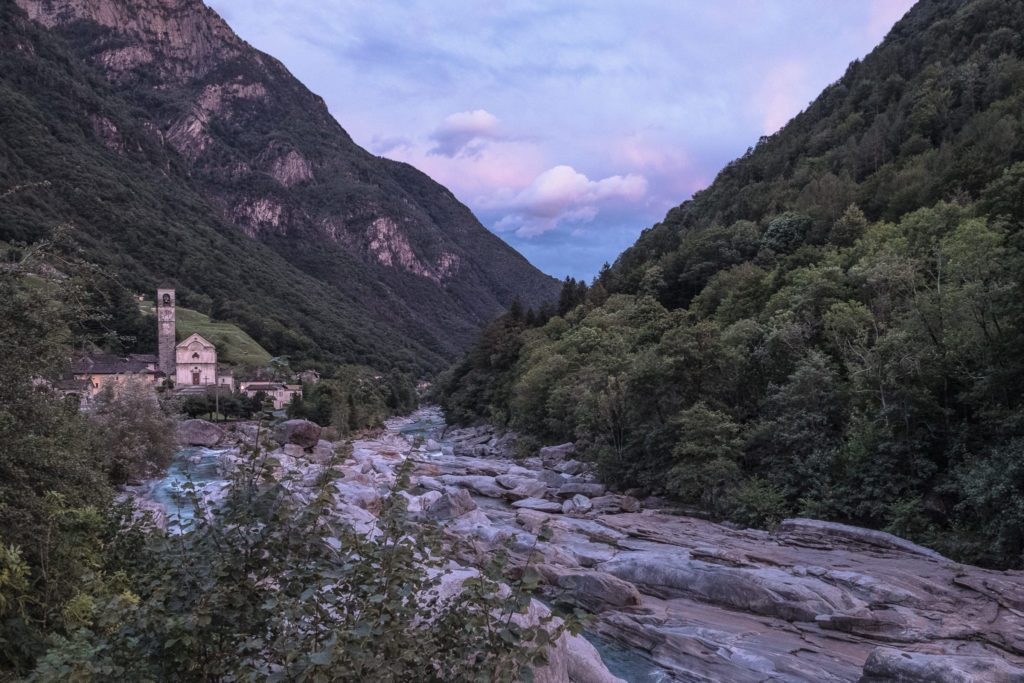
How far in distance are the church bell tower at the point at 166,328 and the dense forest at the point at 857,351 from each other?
5768 cm

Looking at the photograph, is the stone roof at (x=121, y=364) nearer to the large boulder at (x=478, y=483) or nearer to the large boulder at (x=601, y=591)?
the large boulder at (x=478, y=483)

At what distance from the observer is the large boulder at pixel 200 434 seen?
54188 mm

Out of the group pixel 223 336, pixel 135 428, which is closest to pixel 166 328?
pixel 223 336

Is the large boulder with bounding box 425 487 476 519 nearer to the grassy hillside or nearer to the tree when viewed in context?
the tree

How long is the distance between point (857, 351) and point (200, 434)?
50140mm

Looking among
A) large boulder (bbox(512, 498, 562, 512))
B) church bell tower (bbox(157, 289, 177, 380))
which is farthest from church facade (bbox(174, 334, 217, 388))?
large boulder (bbox(512, 498, 562, 512))

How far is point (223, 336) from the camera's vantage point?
12181 cm

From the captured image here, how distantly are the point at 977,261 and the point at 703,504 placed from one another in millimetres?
16574

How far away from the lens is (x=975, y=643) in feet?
52.7

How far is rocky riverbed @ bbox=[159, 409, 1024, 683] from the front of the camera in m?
14.7

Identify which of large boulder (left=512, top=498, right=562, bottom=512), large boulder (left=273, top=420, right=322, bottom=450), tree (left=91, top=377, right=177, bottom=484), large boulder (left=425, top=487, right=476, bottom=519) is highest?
tree (left=91, top=377, right=177, bottom=484)

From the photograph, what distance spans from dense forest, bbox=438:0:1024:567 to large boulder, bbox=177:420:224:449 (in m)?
27.7

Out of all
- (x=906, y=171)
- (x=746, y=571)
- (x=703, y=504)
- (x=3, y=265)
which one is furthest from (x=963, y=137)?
(x=3, y=265)

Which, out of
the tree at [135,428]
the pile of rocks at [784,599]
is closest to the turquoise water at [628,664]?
the pile of rocks at [784,599]
